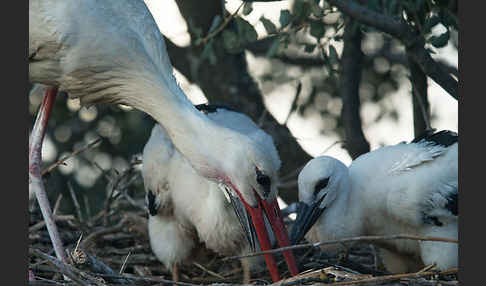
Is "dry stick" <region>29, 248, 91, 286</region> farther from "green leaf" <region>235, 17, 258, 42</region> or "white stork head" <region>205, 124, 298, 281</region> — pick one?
"green leaf" <region>235, 17, 258, 42</region>

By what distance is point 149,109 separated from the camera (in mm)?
4312

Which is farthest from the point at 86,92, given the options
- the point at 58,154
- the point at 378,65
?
the point at 378,65

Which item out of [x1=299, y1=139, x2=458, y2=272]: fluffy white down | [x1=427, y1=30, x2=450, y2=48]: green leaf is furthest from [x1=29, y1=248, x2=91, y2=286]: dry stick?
[x1=427, y1=30, x2=450, y2=48]: green leaf

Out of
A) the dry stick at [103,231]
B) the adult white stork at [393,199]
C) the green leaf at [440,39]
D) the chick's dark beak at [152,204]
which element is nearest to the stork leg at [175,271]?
the chick's dark beak at [152,204]

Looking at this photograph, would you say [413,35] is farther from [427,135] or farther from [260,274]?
[260,274]

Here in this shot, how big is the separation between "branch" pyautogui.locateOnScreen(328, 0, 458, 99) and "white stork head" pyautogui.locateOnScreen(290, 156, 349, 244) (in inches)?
29.0

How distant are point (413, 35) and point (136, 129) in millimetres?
3426

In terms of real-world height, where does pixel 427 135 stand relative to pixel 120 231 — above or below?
above

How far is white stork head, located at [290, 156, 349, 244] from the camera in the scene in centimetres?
461

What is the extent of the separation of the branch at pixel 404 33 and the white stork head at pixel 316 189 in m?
0.74

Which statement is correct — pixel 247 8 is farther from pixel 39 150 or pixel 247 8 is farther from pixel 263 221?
pixel 39 150

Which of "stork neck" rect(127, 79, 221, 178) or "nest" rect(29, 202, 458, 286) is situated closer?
"stork neck" rect(127, 79, 221, 178)

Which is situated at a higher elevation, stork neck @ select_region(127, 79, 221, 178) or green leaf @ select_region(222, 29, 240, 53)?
green leaf @ select_region(222, 29, 240, 53)

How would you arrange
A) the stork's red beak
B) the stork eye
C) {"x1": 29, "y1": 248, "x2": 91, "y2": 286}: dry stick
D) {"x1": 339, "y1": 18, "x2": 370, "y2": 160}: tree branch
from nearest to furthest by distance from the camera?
{"x1": 29, "y1": 248, "x2": 91, "y2": 286}: dry stick
the stork's red beak
the stork eye
{"x1": 339, "y1": 18, "x2": 370, "y2": 160}: tree branch
